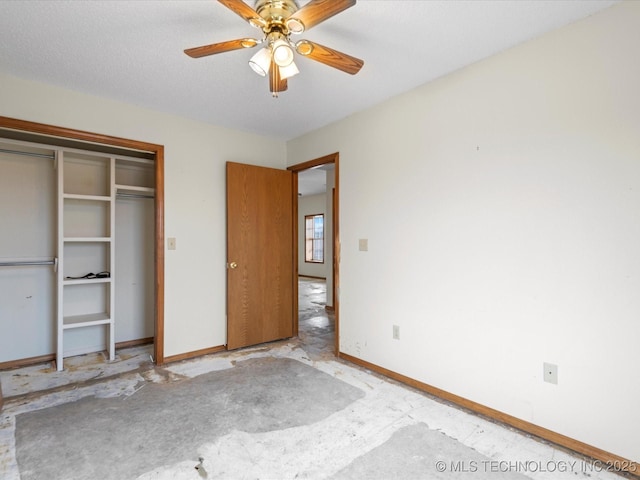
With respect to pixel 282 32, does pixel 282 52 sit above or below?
below

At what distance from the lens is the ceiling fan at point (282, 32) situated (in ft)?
4.75

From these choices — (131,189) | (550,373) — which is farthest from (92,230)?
(550,373)

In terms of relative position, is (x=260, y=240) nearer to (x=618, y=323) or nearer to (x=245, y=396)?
(x=245, y=396)

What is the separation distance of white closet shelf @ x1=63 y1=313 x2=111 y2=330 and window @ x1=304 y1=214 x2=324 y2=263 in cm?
648

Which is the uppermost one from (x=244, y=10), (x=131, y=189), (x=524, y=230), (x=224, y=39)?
(x=224, y=39)

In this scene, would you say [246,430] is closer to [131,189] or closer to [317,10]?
[317,10]

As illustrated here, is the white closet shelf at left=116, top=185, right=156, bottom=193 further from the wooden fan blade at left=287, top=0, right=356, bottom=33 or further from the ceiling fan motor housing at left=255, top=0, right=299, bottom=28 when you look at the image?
the wooden fan blade at left=287, top=0, right=356, bottom=33

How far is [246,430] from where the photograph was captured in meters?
2.03

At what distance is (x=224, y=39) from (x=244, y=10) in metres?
0.63

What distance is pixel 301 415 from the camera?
2.20 meters

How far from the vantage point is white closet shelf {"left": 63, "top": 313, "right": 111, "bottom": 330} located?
308cm

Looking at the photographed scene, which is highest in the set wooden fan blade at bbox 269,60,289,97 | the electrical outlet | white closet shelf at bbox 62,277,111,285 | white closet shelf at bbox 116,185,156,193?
wooden fan blade at bbox 269,60,289,97

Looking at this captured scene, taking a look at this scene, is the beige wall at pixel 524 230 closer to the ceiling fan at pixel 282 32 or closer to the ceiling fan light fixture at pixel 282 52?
the ceiling fan at pixel 282 32

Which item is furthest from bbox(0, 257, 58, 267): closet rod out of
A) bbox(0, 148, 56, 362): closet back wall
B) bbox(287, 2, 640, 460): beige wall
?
bbox(287, 2, 640, 460): beige wall
